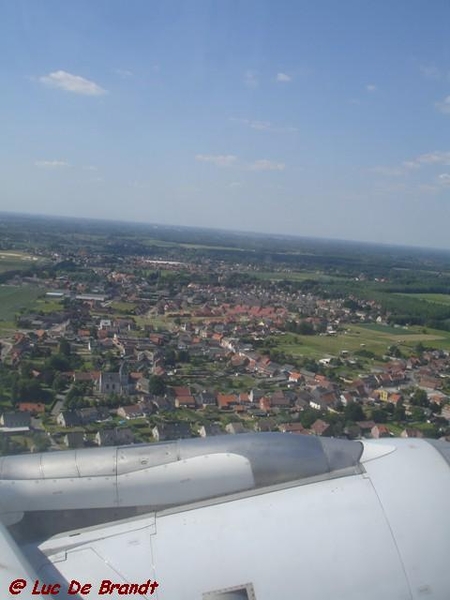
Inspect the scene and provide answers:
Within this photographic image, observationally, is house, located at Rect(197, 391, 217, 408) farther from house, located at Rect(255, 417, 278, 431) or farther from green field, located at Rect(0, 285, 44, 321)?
green field, located at Rect(0, 285, 44, 321)

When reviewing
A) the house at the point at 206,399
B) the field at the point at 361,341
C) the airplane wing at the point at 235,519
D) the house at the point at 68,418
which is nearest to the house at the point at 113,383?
the house at the point at 206,399

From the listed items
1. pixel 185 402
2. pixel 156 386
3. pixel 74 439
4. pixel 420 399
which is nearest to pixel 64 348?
pixel 156 386

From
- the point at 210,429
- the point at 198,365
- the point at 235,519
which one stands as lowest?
the point at 198,365

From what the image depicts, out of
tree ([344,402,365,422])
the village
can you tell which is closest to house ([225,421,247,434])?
the village

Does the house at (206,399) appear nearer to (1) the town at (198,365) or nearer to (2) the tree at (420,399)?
(1) the town at (198,365)

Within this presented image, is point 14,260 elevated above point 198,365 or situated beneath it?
elevated above

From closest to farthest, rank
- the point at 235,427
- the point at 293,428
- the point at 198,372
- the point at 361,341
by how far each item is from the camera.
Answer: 1. the point at 235,427
2. the point at 293,428
3. the point at 198,372
4. the point at 361,341

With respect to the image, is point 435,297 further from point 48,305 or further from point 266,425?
point 266,425
